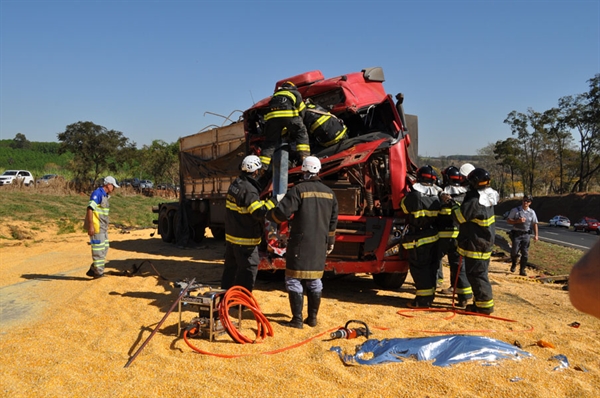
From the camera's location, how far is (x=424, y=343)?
15.4ft

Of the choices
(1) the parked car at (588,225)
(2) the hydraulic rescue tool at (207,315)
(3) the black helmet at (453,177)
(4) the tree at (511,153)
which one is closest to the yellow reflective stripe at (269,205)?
(2) the hydraulic rescue tool at (207,315)

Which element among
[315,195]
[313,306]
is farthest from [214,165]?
[313,306]

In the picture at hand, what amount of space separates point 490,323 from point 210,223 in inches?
323

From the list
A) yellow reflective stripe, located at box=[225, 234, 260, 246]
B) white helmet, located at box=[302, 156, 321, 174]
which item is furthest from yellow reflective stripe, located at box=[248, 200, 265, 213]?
white helmet, located at box=[302, 156, 321, 174]

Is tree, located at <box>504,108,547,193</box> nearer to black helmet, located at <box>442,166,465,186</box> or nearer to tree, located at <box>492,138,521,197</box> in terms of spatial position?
tree, located at <box>492,138,521,197</box>

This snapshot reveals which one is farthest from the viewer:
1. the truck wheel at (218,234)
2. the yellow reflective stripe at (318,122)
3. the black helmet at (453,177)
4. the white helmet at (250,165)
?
the truck wheel at (218,234)

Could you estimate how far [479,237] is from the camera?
6320 millimetres

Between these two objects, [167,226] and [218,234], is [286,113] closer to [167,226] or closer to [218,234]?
[167,226]

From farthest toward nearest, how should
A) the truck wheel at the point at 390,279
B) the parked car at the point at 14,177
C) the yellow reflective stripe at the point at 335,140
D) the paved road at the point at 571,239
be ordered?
the parked car at the point at 14,177, the paved road at the point at 571,239, the truck wheel at the point at 390,279, the yellow reflective stripe at the point at 335,140

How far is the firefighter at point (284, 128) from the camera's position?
6.82 m

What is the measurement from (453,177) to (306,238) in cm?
266

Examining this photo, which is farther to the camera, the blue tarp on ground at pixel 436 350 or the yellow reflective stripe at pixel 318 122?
the yellow reflective stripe at pixel 318 122

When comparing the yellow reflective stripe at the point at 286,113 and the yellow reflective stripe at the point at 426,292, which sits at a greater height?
the yellow reflective stripe at the point at 286,113

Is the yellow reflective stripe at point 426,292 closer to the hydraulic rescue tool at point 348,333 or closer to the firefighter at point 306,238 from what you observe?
the firefighter at point 306,238
